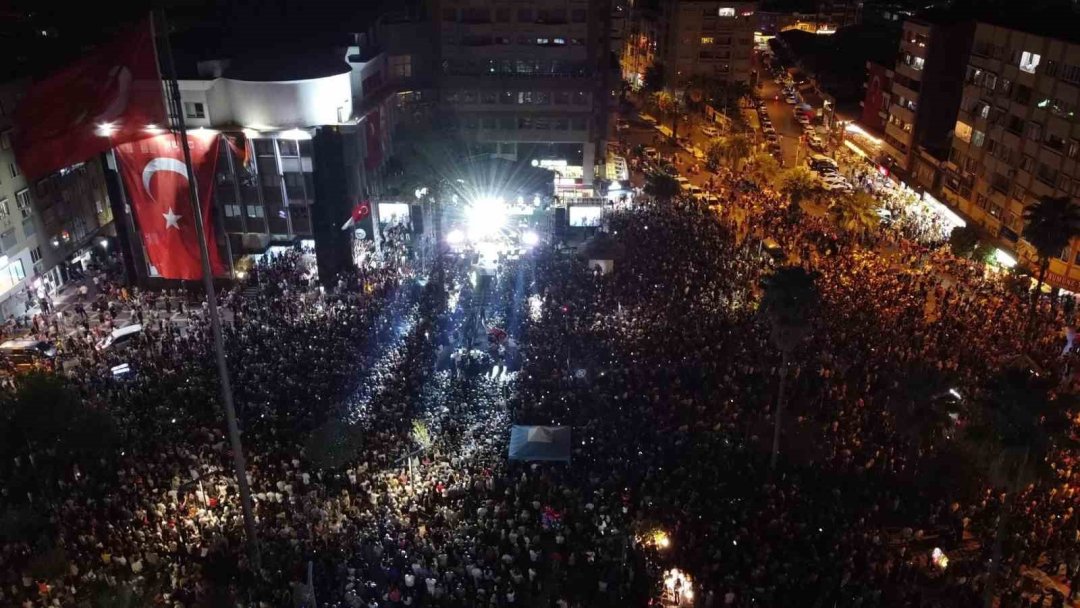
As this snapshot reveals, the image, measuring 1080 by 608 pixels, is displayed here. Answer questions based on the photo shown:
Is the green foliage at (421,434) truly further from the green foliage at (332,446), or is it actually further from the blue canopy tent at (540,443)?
the blue canopy tent at (540,443)

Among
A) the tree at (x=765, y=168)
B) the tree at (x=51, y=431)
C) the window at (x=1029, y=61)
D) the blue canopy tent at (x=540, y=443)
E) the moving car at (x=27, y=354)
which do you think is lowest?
the moving car at (x=27, y=354)

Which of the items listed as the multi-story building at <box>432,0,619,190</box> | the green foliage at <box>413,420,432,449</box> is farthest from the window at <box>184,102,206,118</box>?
the green foliage at <box>413,420,432,449</box>

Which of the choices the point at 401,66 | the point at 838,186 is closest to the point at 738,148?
the point at 838,186

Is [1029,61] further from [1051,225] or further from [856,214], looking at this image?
[1051,225]

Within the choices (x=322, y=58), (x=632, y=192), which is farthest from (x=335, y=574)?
(x=632, y=192)

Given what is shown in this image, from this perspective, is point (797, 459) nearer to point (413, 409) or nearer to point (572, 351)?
point (572, 351)

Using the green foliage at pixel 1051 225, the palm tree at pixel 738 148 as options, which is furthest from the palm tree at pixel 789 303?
the palm tree at pixel 738 148
